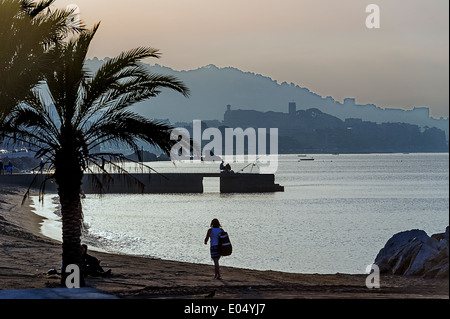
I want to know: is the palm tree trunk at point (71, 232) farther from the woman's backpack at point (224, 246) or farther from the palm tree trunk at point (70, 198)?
the woman's backpack at point (224, 246)

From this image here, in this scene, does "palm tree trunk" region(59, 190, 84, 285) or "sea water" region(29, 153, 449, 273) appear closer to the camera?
"palm tree trunk" region(59, 190, 84, 285)

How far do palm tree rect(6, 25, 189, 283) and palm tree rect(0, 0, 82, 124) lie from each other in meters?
0.35

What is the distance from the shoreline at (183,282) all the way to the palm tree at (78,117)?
1.63 metres

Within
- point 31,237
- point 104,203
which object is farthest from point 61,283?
point 104,203

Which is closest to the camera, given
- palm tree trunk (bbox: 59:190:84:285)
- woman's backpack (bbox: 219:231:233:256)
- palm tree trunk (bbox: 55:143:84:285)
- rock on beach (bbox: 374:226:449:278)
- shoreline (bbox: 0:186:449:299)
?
shoreline (bbox: 0:186:449:299)

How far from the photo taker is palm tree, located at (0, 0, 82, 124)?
51.7 ft

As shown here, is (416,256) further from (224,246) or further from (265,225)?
(265,225)

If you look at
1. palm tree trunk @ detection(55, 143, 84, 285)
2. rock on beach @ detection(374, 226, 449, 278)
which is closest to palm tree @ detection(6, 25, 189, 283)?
palm tree trunk @ detection(55, 143, 84, 285)

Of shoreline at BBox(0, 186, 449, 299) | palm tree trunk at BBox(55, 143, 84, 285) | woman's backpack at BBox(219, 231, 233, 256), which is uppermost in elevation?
palm tree trunk at BBox(55, 143, 84, 285)

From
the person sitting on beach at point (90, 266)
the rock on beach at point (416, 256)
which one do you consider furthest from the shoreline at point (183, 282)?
the rock on beach at point (416, 256)

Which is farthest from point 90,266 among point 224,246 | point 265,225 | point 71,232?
point 265,225

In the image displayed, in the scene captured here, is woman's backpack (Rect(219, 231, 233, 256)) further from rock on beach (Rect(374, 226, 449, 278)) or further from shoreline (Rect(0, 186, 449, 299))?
rock on beach (Rect(374, 226, 449, 278))
